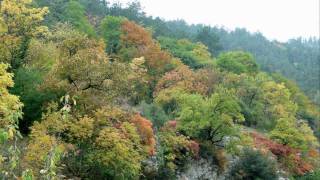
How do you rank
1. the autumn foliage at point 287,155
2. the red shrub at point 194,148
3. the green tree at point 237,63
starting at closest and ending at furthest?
the red shrub at point 194,148 < the autumn foliage at point 287,155 < the green tree at point 237,63

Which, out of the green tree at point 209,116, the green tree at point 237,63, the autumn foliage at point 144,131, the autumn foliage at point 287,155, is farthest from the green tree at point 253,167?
the green tree at point 237,63

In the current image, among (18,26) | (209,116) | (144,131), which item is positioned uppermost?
(18,26)

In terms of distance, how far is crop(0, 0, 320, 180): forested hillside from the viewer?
27547 mm

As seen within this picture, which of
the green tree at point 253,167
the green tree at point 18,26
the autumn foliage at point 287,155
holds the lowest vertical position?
the autumn foliage at point 287,155

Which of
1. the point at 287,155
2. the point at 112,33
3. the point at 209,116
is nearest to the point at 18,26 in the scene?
the point at 209,116

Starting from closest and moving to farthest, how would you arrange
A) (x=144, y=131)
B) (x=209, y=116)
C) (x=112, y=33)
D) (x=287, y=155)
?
(x=144, y=131) < (x=209, y=116) < (x=287, y=155) < (x=112, y=33)

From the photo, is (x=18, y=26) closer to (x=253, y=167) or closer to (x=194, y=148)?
(x=194, y=148)

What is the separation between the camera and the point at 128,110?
36.6m

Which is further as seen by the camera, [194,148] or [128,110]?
[194,148]

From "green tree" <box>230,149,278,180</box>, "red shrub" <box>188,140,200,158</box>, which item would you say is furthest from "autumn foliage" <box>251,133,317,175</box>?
"red shrub" <box>188,140,200,158</box>

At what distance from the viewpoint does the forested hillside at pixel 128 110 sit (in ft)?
90.4

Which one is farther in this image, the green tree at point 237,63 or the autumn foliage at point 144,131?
the green tree at point 237,63

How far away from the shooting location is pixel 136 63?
157 feet

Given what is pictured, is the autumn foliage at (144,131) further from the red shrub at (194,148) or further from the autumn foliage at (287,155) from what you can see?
the autumn foliage at (287,155)
